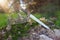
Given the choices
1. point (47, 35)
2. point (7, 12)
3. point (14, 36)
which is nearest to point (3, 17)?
point (7, 12)

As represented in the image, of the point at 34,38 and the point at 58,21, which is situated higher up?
the point at 58,21

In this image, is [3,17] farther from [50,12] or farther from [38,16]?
[50,12]

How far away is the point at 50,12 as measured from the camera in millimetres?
2396

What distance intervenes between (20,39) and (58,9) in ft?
2.16

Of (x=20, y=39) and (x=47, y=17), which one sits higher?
(x=47, y=17)

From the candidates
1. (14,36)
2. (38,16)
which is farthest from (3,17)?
(38,16)

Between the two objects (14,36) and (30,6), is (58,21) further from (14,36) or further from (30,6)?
(14,36)

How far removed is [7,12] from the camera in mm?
2334

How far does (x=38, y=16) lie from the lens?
2.34 metres

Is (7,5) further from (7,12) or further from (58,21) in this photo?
(58,21)

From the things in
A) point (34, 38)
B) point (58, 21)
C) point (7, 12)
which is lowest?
point (34, 38)

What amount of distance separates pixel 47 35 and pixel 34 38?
0.18m

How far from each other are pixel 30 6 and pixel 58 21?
0.43 metres

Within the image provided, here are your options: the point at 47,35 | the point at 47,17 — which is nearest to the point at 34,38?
the point at 47,35
